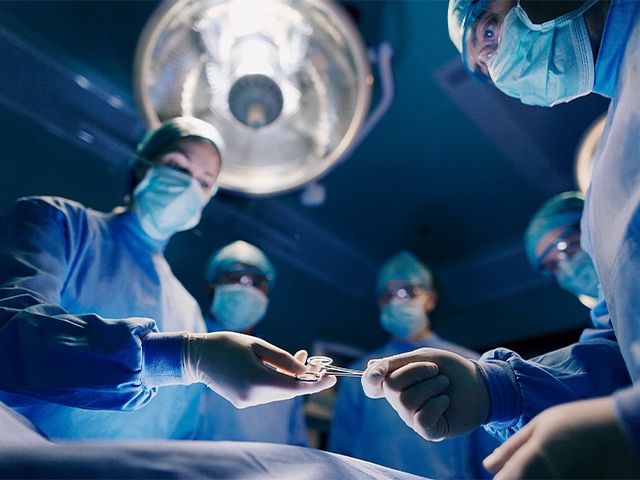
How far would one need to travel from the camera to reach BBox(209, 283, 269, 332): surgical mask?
7.18 ft

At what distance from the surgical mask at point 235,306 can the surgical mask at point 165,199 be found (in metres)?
0.56

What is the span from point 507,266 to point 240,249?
1791 mm

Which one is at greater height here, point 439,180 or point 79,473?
point 439,180

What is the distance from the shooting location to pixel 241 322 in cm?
221

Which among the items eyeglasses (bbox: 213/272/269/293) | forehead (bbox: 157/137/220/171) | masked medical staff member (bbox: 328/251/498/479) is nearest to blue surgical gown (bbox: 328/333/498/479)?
masked medical staff member (bbox: 328/251/498/479)

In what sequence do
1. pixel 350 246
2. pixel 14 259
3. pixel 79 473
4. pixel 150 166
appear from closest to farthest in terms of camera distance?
pixel 79 473 → pixel 14 259 → pixel 150 166 → pixel 350 246

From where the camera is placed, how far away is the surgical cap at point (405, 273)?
8.92 ft

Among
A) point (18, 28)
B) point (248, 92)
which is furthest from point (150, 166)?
point (18, 28)

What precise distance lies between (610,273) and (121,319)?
96 centimetres

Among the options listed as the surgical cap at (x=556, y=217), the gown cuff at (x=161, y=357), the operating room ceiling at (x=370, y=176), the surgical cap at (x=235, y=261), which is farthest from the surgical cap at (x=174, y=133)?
the surgical cap at (x=556, y=217)

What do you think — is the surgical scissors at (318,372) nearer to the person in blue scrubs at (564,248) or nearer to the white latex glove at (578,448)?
the white latex glove at (578,448)

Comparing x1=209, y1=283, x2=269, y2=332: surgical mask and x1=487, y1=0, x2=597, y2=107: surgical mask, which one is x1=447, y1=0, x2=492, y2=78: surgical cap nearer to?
x1=487, y1=0, x2=597, y2=107: surgical mask

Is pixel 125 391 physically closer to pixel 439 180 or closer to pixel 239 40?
pixel 239 40

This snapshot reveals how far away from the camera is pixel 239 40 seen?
165cm
